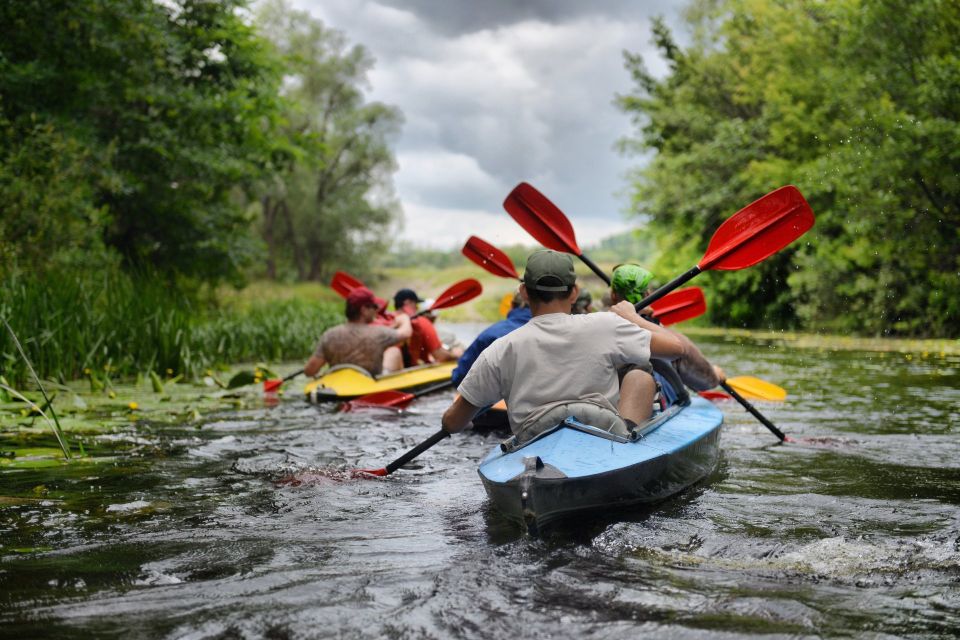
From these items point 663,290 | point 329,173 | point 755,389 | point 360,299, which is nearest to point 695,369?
point 663,290

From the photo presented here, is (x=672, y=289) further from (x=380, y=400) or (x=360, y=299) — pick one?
(x=360, y=299)

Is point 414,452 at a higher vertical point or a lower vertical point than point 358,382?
lower

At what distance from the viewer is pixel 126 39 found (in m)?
15.3

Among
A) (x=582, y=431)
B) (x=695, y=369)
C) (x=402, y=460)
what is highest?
(x=695, y=369)

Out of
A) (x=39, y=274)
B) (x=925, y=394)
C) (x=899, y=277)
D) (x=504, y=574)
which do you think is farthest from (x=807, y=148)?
(x=504, y=574)

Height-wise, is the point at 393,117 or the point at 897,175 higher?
the point at 393,117

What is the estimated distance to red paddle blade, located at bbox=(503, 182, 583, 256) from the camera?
6.10 metres

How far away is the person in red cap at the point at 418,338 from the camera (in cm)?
997

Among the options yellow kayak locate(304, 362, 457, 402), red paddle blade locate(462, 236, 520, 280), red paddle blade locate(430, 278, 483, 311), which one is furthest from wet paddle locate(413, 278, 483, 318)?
red paddle blade locate(462, 236, 520, 280)

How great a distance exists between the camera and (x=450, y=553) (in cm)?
333

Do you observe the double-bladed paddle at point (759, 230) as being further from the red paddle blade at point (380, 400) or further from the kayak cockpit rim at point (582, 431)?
the red paddle blade at point (380, 400)

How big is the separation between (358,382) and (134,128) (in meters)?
10.6

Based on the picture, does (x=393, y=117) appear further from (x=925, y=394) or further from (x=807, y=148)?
(x=925, y=394)

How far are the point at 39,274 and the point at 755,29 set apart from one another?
2290 cm
